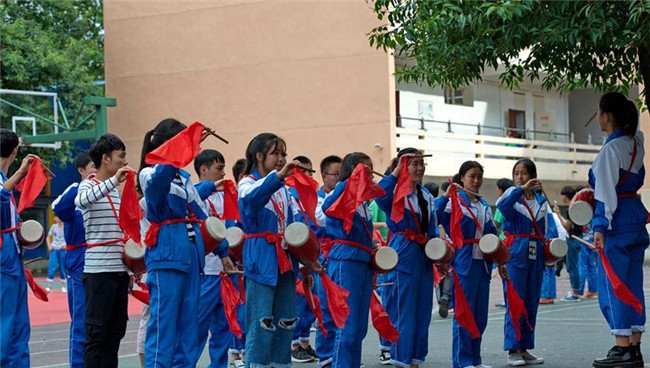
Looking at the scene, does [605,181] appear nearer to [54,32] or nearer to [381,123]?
[381,123]

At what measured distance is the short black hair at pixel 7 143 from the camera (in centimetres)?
815

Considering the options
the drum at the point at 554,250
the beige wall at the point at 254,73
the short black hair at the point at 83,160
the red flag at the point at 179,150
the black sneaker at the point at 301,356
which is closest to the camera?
the red flag at the point at 179,150

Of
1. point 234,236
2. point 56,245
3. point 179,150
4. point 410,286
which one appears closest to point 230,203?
point 234,236

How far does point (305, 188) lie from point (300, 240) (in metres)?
0.74

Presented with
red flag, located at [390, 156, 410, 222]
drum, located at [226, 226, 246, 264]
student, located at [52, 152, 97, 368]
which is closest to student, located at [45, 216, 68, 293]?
drum, located at [226, 226, 246, 264]

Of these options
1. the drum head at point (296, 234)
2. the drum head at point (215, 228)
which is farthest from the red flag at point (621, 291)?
the drum head at point (215, 228)

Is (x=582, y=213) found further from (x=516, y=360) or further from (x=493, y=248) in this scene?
(x=516, y=360)

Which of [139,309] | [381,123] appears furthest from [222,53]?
[139,309]

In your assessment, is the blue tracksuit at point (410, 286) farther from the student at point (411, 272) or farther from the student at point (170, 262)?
the student at point (170, 262)

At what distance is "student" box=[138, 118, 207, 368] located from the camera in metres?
7.47

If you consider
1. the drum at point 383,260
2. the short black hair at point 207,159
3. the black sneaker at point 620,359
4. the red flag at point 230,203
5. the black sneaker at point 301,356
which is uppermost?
the short black hair at point 207,159

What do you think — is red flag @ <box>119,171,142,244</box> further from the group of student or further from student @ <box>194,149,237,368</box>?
student @ <box>194,149,237,368</box>

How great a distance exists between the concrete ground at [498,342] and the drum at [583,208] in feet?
4.33

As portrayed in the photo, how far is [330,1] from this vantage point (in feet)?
96.2
